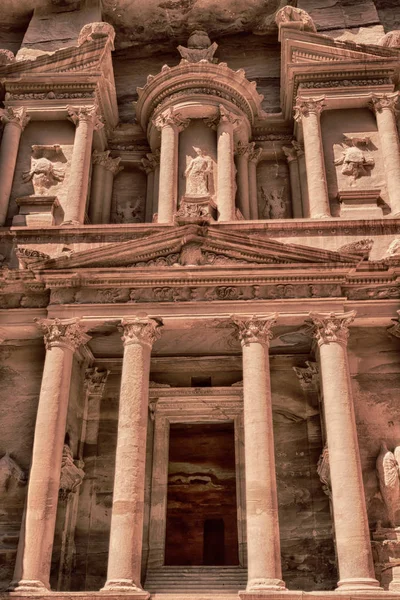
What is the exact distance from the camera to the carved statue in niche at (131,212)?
21812mm

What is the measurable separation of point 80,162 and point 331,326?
9.46 m

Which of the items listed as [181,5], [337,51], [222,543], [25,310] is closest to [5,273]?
[25,310]

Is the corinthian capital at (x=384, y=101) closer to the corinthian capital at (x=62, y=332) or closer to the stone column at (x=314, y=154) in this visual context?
the stone column at (x=314, y=154)

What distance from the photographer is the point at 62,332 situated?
16.2 metres

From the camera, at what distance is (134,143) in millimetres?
23172

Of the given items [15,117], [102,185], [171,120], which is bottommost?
[102,185]

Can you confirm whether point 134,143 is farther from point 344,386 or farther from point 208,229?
point 344,386

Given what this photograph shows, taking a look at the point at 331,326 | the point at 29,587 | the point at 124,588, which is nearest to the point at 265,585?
the point at 124,588

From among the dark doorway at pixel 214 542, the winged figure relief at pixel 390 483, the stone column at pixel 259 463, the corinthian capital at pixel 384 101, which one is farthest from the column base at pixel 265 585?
the corinthian capital at pixel 384 101

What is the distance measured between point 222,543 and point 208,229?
10.1 metres

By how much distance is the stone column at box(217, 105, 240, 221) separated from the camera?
1941cm

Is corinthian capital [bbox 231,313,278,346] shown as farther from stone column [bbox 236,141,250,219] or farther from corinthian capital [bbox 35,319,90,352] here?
stone column [bbox 236,141,250,219]

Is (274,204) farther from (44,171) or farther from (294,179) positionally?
(44,171)

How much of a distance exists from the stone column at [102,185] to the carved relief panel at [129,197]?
257mm
